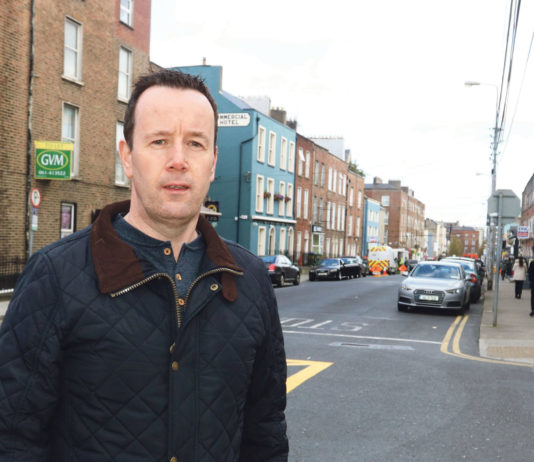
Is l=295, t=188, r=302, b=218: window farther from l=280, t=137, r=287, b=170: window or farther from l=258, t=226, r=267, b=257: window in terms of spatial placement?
l=258, t=226, r=267, b=257: window

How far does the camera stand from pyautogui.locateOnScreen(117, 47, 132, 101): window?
2372cm

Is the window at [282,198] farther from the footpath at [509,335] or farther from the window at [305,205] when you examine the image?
the footpath at [509,335]

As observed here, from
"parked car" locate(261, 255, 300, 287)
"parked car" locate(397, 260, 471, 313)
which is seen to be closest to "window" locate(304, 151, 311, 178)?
"parked car" locate(261, 255, 300, 287)

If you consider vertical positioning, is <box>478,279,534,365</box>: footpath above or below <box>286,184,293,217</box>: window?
below

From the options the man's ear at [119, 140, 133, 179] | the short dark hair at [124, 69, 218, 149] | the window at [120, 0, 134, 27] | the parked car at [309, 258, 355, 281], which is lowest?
the parked car at [309, 258, 355, 281]

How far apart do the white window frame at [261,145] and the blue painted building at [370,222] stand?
111 feet

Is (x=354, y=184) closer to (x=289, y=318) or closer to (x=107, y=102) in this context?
(x=107, y=102)

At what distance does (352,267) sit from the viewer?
40031 mm

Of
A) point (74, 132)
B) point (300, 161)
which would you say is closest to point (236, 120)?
point (74, 132)

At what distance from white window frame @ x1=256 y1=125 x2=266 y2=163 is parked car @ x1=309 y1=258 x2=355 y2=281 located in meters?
8.07

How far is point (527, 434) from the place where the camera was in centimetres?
578

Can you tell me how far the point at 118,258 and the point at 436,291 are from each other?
1622cm

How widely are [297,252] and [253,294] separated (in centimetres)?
4555

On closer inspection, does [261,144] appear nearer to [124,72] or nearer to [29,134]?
[124,72]
